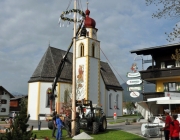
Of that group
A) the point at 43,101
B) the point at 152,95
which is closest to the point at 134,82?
the point at 152,95

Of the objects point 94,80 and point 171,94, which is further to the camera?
point 94,80

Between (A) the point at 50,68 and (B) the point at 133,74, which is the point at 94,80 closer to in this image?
(A) the point at 50,68

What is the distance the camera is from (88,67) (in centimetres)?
4519

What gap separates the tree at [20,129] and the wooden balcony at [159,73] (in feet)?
74.4

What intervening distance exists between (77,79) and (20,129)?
3660 cm

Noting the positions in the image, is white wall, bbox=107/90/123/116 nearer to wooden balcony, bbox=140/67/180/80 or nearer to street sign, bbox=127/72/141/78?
street sign, bbox=127/72/141/78

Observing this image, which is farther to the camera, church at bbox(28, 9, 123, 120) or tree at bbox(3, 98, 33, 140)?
church at bbox(28, 9, 123, 120)

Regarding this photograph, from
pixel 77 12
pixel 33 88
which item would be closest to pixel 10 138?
pixel 77 12

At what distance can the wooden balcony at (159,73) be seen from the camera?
29.0 meters

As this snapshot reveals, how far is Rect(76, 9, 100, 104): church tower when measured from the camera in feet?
146

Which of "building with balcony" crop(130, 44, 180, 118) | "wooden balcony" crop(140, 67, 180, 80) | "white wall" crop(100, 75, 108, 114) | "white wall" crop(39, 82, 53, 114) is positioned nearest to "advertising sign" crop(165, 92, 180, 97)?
"building with balcony" crop(130, 44, 180, 118)

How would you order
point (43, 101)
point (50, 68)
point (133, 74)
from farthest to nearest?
point (50, 68), point (43, 101), point (133, 74)

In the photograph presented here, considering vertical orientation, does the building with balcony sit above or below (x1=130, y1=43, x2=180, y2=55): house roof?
below

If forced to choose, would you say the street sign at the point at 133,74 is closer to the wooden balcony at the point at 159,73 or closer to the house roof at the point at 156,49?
the wooden balcony at the point at 159,73
